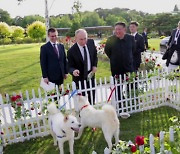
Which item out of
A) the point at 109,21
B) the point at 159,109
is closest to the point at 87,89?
the point at 159,109

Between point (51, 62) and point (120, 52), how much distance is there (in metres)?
1.52

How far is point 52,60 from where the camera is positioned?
5102 mm

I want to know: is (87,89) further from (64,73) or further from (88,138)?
(88,138)

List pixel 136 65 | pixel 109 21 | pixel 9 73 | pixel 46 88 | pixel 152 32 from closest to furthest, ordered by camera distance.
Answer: pixel 46 88
pixel 136 65
pixel 9 73
pixel 152 32
pixel 109 21

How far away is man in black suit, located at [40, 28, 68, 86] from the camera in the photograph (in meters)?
5.05

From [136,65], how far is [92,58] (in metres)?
1.95

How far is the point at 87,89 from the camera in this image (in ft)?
17.3

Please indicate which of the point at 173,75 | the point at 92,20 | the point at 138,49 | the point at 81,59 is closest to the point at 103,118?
the point at 81,59

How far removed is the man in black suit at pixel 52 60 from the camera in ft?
16.6

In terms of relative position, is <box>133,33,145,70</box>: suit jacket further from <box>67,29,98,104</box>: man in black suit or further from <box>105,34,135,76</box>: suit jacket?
<box>67,29,98,104</box>: man in black suit

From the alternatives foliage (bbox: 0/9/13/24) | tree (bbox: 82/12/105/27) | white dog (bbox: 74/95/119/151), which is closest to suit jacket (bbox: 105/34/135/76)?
white dog (bbox: 74/95/119/151)

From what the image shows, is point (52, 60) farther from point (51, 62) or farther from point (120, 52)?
point (120, 52)

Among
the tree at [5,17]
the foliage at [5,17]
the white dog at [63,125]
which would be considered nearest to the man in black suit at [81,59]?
the white dog at [63,125]

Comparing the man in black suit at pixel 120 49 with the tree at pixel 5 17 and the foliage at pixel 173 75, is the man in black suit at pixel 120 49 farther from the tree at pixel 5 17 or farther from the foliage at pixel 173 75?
the tree at pixel 5 17
